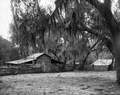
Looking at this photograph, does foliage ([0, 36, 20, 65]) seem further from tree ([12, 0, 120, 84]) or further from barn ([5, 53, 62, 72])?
tree ([12, 0, 120, 84])

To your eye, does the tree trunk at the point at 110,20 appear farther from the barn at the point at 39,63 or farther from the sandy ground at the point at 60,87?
the barn at the point at 39,63

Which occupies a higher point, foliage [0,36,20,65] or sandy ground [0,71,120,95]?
foliage [0,36,20,65]

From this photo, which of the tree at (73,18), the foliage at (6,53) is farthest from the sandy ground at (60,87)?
the foliage at (6,53)

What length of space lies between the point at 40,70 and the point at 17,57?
1318 centimetres

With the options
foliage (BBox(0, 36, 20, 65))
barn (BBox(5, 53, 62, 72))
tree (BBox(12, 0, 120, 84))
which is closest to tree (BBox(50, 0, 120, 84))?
tree (BBox(12, 0, 120, 84))

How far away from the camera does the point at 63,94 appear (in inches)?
195

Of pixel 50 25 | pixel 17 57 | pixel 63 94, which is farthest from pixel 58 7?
pixel 17 57

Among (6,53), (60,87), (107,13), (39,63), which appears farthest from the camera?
(6,53)

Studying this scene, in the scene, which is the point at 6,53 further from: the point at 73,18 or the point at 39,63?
the point at 73,18

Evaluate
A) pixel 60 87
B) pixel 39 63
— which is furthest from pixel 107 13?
pixel 39 63

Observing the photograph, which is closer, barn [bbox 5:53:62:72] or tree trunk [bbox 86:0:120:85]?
tree trunk [bbox 86:0:120:85]

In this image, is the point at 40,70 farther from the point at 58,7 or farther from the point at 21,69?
the point at 58,7

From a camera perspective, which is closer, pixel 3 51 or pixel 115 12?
pixel 115 12

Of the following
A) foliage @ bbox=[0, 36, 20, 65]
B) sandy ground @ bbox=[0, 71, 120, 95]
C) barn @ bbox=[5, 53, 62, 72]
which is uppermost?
foliage @ bbox=[0, 36, 20, 65]
